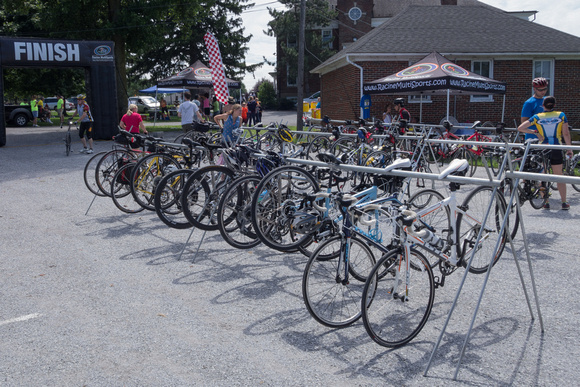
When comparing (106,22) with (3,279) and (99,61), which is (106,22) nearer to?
(99,61)

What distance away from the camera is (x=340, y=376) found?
377cm

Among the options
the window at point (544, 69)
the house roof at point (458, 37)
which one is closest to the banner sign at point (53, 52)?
the house roof at point (458, 37)

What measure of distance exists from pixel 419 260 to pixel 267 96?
52.3m

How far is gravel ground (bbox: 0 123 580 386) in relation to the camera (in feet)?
12.6

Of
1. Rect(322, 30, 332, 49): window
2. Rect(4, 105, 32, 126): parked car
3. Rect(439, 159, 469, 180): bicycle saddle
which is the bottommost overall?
Rect(439, 159, 469, 180): bicycle saddle

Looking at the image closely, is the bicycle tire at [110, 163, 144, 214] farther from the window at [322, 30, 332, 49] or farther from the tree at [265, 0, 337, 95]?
the window at [322, 30, 332, 49]

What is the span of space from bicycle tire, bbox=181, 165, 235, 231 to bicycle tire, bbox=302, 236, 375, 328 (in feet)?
7.71

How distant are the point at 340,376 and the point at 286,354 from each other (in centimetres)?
50

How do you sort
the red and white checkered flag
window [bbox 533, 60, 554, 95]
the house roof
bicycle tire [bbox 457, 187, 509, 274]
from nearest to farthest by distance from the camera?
1. bicycle tire [bbox 457, 187, 509, 274]
2. the red and white checkered flag
3. the house roof
4. window [bbox 533, 60, 554, 95]

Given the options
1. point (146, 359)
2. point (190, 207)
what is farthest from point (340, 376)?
point (190, 207)

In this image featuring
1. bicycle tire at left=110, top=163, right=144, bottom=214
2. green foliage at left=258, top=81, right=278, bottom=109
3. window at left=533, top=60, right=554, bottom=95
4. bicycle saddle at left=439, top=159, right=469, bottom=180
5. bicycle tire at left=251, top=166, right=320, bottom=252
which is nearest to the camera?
bicycle saddle at left=439, top=159, right=469, bottom=180

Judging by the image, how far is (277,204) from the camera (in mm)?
6133

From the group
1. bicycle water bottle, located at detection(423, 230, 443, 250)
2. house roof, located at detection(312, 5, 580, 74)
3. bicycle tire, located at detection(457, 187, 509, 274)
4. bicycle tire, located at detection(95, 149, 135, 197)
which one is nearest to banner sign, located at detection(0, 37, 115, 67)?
house roof, located at detection(312, 5, 580, 74)

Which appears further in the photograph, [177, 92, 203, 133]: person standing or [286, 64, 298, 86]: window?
[286, 64, 298, 86]: window
